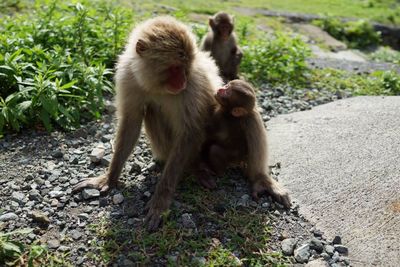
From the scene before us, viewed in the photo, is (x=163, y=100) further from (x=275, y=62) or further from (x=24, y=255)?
(x=275, y=62)

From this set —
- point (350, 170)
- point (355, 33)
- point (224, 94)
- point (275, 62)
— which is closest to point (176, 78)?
point (224, 94)

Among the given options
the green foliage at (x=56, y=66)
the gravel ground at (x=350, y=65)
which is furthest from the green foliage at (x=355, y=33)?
the green foliage at (x=56, y=66)

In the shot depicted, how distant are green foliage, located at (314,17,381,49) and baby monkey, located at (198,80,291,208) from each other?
6.94m

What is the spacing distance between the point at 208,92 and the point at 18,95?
1.86m

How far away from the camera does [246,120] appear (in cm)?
404

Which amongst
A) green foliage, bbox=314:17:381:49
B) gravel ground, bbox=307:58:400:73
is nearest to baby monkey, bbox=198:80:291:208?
gravel ground, bbox=307:58:400:73

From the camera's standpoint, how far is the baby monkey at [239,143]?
399cm

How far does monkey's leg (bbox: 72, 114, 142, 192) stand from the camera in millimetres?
3982

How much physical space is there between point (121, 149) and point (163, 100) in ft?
1.78

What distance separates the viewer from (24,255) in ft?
10.5

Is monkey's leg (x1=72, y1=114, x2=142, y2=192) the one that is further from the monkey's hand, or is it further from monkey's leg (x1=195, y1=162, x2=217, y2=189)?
monkey's leg (x1=195, y1=162, x2=217, y2=189)

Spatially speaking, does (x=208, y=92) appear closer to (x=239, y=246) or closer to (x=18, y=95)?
(x=239, y=246)

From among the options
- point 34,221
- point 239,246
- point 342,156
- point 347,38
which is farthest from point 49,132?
point 347,38

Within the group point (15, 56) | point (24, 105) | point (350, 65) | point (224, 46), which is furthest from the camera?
point (350, 65)
